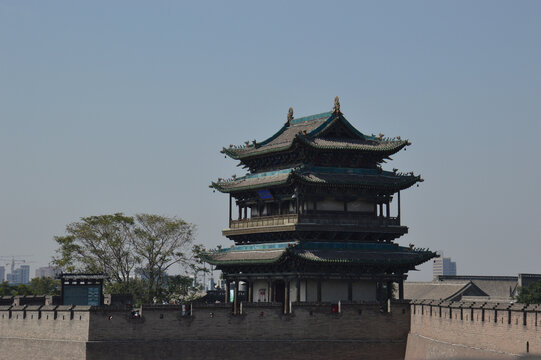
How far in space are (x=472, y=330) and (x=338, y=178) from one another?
16.1 m

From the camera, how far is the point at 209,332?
55.2m

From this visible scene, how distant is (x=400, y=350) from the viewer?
5766 centimetres

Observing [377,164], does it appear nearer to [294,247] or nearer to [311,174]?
[311,174]

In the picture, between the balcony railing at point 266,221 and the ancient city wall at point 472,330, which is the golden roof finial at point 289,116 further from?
the ancient city wall at point 472,330

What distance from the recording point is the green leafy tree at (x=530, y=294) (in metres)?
98.6

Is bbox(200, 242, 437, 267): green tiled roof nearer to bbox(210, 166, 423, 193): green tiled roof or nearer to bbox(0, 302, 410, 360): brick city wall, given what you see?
bbox(0, 302, 410, 360): brick city wall

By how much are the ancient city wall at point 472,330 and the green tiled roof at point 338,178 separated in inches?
339

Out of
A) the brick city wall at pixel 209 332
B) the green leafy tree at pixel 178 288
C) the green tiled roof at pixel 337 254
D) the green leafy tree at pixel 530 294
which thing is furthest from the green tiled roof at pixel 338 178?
the green leafy tree at pixel 530 294

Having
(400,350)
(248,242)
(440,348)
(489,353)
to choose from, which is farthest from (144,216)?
(489,353)

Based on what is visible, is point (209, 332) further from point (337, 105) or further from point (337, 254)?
point (337, 105)

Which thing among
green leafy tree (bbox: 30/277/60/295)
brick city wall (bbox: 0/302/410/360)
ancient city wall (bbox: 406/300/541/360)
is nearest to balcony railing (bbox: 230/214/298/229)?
brick city wall (bbox: 0/302/410/360)

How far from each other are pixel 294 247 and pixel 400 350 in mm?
9028

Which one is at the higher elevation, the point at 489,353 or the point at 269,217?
the point at 269,217

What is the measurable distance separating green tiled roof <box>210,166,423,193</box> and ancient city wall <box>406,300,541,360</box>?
28.2 feet
